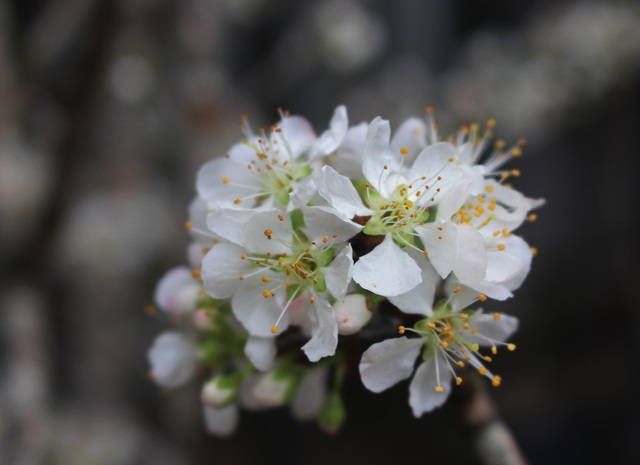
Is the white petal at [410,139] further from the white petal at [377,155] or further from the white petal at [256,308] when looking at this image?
the white petal at [256,308]

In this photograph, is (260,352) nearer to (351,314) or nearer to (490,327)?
(351,314)

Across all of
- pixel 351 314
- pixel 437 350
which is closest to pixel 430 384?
pixel 437 350

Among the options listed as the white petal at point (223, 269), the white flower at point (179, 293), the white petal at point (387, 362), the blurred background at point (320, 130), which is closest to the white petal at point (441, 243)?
the white petal at point (387, 362)

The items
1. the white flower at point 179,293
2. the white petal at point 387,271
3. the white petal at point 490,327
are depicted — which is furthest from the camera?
the white flower at point 179,293

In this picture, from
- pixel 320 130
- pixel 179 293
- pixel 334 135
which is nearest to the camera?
pixel 334 135

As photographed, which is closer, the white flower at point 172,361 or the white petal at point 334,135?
the white petal at point 334,135

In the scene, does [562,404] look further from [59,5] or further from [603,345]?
[59,5]
